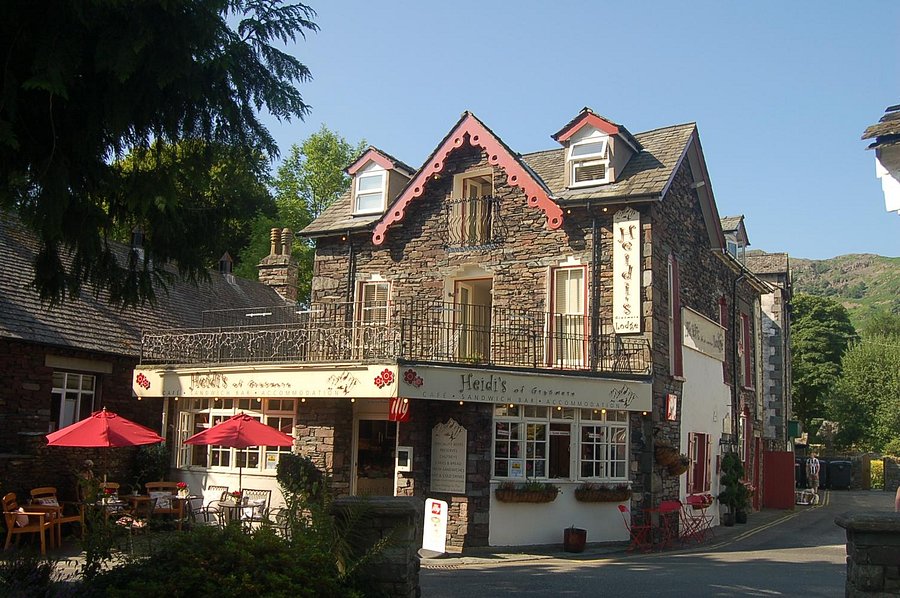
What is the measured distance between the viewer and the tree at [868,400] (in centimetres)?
4606

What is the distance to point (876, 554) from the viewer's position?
26.2 feet

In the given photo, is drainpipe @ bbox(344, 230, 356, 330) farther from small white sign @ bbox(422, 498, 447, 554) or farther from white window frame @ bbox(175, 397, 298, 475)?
small white sign @ bbox(422, 498, 447, 554)

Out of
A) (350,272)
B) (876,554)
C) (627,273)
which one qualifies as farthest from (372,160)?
(876,554)

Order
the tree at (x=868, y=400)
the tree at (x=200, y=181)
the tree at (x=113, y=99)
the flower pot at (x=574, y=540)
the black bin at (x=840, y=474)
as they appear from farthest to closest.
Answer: the tree at (x=868, y=400)
the black bin at (x=840, y=474)
the flower pot at (x=574, y=540)
the tree at (x=200, y=181)
the tree at (x=113, y=99)

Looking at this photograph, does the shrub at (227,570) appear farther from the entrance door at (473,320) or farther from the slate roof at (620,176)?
the slate roof at (620,176)

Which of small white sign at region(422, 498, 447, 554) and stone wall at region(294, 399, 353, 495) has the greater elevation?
stone wall at region(294, 399, 353, 495)

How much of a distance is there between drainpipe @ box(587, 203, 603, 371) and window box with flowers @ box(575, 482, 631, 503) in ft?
7.86

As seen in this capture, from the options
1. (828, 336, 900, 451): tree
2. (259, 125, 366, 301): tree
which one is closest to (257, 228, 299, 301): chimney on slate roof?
(259, 125, 366, 301): tree

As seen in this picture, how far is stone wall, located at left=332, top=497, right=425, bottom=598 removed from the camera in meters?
8.24

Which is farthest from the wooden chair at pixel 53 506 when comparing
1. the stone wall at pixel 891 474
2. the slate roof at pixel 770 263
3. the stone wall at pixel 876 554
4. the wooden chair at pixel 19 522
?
the stone wall at pixel 891 474

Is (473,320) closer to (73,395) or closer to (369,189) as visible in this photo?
(369,189)

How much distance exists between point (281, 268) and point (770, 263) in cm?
1893

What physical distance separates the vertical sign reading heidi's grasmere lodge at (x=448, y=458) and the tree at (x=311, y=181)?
965 inches

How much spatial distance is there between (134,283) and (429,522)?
26.7ft
